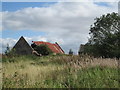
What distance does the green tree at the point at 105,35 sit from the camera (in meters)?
30.5

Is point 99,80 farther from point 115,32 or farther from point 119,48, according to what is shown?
point 115,32

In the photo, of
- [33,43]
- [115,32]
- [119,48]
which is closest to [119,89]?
[119,48]

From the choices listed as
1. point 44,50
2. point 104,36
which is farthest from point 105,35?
point 44,50

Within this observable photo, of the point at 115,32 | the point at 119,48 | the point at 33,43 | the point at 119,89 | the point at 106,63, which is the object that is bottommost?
the point at 119,89

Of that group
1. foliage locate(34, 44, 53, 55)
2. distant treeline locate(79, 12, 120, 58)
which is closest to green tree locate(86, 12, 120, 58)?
distant treeline locate(79, 12, 120, 58)

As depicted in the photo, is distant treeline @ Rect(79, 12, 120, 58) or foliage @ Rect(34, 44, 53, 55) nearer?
distant treeline @ Rect(79, 12, 120, 58)

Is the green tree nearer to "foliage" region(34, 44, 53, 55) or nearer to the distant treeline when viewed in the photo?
the distant treeline

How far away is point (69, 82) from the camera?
22.2ft

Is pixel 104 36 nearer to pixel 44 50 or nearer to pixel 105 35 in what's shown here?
pixel 105 35

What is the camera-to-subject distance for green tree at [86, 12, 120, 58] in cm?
3055

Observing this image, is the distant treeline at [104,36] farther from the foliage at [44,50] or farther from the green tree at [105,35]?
the foliage at [44,50]

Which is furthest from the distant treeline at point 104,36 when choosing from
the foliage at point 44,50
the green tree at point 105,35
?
the foliage at point 44,50

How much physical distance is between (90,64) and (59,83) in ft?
9.16

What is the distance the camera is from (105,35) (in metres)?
32.8
